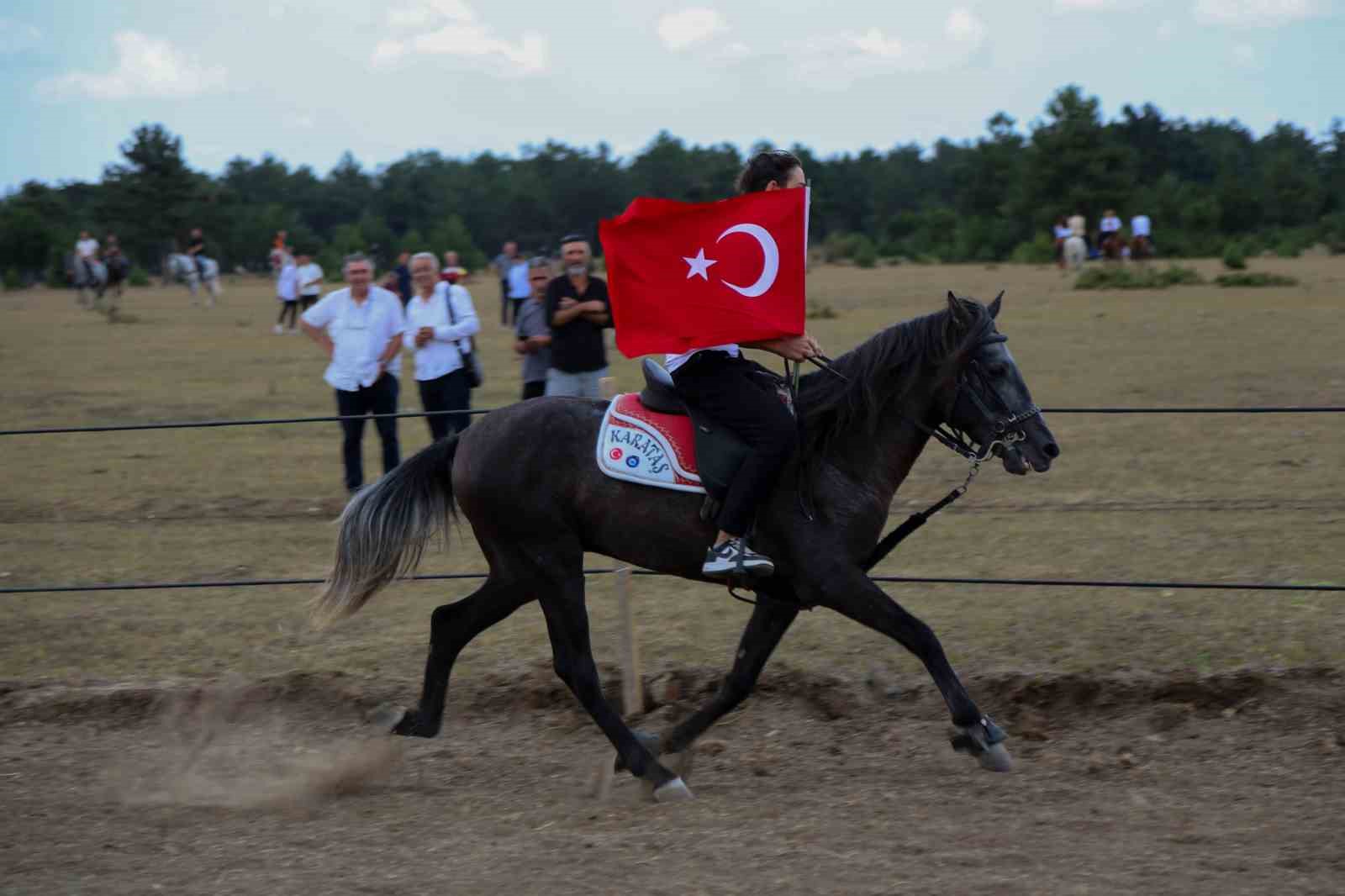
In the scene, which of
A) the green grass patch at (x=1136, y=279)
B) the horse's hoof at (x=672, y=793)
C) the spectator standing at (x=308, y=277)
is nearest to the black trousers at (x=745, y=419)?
the horse's hoof at (x=672, y=793)

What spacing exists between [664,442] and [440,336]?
5.40 metres

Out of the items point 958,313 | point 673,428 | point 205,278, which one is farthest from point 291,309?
point 958,313

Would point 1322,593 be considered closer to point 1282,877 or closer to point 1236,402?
point 1282,877

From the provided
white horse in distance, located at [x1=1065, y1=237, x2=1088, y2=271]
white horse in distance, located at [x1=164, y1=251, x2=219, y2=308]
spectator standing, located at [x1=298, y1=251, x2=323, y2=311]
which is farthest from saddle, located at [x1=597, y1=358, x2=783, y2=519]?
white horse in distance, located at [x1=1065, y1=237, x2=1088, y2=271]

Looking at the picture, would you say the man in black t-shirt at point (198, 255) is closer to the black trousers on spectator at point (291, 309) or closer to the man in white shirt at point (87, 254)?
the man in white shirt at point (87, 254)

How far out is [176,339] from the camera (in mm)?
28750

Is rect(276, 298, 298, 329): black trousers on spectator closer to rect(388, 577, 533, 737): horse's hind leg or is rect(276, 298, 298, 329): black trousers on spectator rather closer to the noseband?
rect(388, 577, 533, 737): horse's hind leg

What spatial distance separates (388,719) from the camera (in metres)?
6.44

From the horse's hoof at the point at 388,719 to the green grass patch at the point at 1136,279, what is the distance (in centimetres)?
3034

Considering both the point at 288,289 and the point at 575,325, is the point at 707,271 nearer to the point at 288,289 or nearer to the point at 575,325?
the point at 575,325

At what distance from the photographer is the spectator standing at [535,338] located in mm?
10570

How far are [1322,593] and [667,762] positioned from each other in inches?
159

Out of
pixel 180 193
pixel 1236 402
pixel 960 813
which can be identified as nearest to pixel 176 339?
pixel 1236 402

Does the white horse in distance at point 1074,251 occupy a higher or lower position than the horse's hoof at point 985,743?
higher
